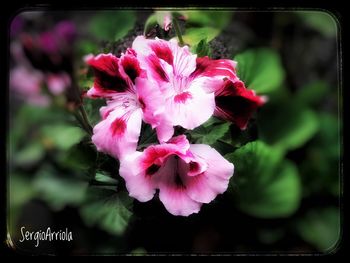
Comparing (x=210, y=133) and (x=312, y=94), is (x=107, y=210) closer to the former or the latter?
(x=210, y=133)

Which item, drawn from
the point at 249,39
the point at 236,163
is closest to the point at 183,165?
the point at 236,163

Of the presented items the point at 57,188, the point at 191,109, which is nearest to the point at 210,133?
the point at 191,109

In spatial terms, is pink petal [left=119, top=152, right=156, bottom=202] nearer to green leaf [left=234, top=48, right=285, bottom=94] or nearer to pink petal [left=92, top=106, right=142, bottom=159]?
pink petal [left=92, top=106, right=142, bottom=159]

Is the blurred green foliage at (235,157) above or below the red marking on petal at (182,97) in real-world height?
below

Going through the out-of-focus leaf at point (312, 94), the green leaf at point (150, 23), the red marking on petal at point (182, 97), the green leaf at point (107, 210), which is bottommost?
the out-of-focus leaf at point (312, 94)

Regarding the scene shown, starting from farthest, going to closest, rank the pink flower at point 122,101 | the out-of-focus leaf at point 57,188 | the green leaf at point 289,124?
1. the green leaf at point 289,124
2. the out-of-focus leaf at point 57,188
3. the pink flower at point 122,101

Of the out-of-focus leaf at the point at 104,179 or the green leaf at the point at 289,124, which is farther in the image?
the green leaf at the point at 289,124

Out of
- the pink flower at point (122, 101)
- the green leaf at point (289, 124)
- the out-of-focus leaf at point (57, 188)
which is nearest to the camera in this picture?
the pink flower at point (122, 101)

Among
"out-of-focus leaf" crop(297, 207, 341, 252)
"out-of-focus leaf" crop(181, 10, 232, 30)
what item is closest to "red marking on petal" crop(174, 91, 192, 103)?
"out-of-focus leaf" crop(181, 10, 232, 30)

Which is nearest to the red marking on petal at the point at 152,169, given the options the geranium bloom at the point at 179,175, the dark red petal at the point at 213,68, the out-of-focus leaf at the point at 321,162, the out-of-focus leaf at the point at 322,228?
the geranium bloom at the point at 179,175

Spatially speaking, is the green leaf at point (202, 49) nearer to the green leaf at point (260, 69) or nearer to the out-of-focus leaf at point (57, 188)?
the green leaf at point (260, 69)
